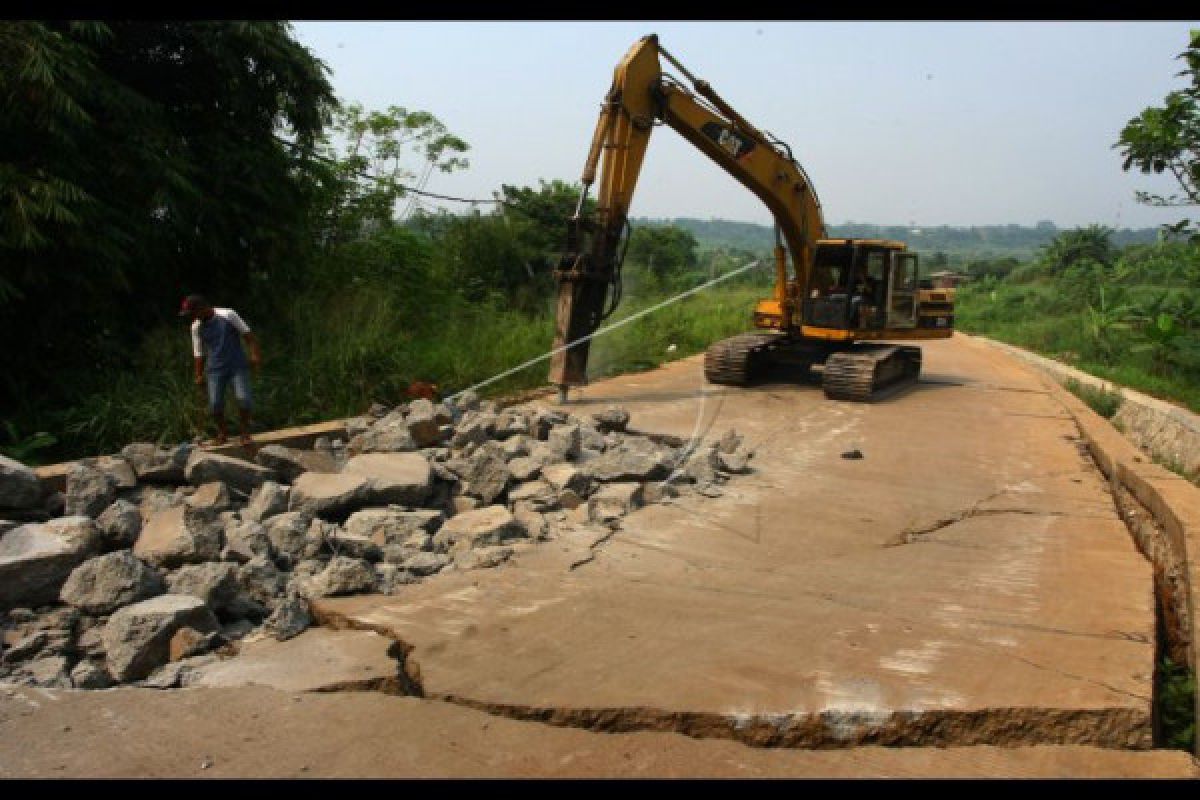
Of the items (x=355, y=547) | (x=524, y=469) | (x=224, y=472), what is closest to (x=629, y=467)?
(x=524, y=469)

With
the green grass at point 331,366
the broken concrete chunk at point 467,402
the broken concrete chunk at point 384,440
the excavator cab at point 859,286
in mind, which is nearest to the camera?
the broken concrete chunk at point 384,440

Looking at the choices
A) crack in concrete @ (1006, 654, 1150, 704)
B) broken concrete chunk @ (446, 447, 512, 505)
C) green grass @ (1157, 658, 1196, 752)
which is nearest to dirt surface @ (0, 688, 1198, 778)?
crack in concrete @ (1006, 654, 1150, 704)

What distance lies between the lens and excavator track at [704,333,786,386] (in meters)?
11.6

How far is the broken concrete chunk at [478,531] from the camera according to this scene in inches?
195

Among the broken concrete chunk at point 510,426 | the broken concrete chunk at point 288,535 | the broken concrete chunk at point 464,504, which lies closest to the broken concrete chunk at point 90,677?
the broken concrete chunk at point 288,535

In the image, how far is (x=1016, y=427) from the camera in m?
9.33

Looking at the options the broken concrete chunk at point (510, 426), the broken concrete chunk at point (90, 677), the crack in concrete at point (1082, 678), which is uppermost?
the broken concrete chunk at point (510, 426)

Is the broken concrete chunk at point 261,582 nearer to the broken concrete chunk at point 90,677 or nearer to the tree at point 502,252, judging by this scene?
the broken concrete chunk at point 90,677

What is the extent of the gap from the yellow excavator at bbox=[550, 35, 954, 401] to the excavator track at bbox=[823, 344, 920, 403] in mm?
15

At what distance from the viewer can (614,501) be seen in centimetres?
567

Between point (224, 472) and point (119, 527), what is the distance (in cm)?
98

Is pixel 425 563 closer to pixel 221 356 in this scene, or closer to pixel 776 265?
pixel 221 356

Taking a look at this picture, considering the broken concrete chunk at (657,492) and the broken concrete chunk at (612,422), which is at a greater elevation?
the broken concrete chunk at (612,422)

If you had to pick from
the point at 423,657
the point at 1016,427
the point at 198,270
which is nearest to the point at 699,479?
the point at 423,657
